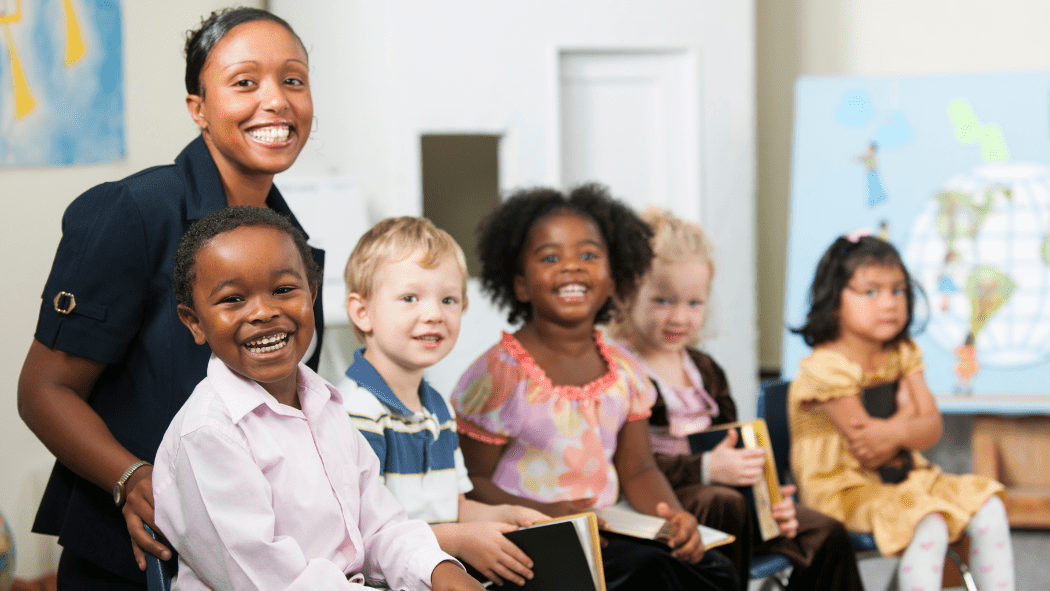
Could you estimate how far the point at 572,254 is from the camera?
1.90m

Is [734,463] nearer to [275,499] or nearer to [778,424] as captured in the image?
[778,424]

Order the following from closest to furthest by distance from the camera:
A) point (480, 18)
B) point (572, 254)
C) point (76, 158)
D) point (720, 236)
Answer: point (572, 254), point (76, 158), point (480, 18), point (720, 236)

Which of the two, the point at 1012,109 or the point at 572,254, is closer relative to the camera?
the point at 572,254

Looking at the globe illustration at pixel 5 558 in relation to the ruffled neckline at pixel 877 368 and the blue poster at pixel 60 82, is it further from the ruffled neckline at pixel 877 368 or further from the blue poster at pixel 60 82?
the ruffled neckline at pixel 877 368

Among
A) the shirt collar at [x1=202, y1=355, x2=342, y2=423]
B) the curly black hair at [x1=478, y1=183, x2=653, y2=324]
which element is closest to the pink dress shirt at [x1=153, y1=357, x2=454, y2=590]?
the shirt collar at [x1=202, y1=355, x2=342, y2=423]

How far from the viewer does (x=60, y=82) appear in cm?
254

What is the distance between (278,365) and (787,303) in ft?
8.66

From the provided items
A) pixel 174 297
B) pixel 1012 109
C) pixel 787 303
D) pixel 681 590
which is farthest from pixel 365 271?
pixel 1012 109

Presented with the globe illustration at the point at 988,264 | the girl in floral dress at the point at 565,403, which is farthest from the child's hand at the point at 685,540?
the globe illustration at the point at 988,264

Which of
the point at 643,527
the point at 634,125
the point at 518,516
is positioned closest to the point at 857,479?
the point at 643,527

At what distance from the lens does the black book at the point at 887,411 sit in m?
2.33

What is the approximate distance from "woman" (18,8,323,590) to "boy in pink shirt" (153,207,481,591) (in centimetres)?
10

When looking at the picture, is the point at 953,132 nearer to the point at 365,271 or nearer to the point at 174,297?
the point at 365,271

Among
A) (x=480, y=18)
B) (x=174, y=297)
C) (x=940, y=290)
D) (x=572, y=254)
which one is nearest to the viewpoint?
(x=174, y=297)
